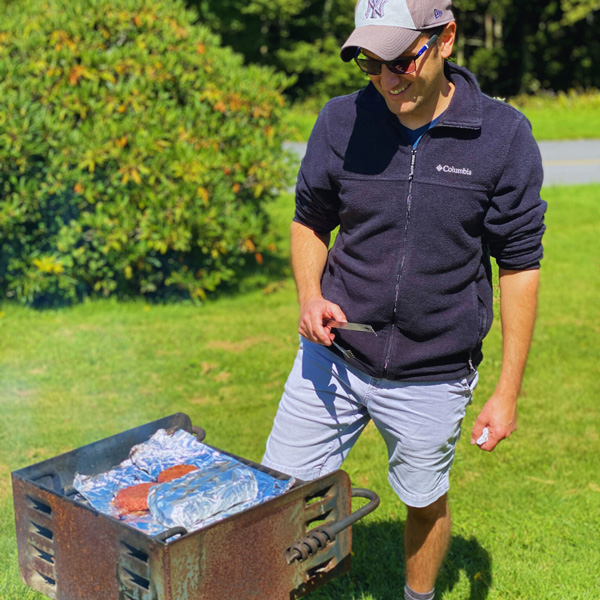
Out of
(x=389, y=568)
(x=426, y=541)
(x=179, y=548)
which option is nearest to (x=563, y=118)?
(x=389, y=568)

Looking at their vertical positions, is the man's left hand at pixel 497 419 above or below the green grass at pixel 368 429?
above

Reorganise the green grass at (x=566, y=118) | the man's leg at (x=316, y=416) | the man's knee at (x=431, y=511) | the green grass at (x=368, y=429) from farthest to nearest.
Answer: the green grass at (x=566, y=118) < the green grass at (x=368, y=429) < the man's knee at (x=431, y=511) < the man's leg at (x=316, y=416)

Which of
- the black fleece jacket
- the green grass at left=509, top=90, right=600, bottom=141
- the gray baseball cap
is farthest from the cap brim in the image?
the green grass at left=509, top=90, right=600, bottom=141

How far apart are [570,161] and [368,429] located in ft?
41.8

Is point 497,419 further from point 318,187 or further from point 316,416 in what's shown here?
point 318,187

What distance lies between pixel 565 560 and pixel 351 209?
6.93 ft

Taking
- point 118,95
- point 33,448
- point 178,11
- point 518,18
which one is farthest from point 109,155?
point 518,18

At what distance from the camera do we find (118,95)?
687cm

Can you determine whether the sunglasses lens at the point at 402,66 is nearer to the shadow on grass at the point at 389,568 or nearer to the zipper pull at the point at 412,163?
the zipper pull at the point at 412,163

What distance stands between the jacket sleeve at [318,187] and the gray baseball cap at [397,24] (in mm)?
363

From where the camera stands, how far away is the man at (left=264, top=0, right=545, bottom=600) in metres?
2.51

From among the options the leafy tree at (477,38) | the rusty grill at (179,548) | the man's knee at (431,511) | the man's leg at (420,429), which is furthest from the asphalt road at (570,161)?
the leafy tree at (477,38)

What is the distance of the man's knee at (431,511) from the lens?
117 inches

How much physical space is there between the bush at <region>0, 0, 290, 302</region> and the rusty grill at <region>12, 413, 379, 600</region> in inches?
173
